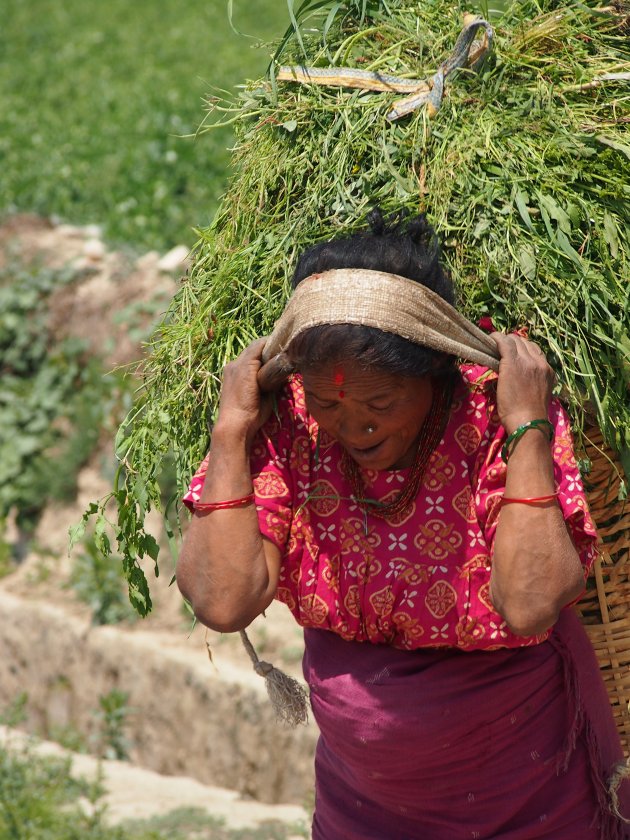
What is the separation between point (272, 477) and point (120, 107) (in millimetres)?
8492

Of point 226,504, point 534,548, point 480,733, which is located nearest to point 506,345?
point 534,548

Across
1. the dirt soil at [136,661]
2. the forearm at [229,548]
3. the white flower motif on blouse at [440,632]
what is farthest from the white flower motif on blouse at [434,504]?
the dirt soil at [136,661]

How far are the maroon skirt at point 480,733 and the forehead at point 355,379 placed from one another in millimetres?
566

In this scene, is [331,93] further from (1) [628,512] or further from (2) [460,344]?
(1) [628,512]

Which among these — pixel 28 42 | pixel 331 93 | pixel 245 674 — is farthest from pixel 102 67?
pixel 331 93

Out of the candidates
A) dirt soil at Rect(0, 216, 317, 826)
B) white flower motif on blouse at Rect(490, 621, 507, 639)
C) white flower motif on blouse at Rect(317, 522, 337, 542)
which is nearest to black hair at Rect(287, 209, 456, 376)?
white flower motif on blouse at Rect(317, 522, 337, 542)

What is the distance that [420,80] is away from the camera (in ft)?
7.49

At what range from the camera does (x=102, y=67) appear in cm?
1187

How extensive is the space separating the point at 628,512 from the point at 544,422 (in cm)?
39

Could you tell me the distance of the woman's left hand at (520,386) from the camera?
200 centimetres

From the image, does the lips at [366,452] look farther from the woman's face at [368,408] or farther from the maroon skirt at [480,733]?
the maroon skirt at [480,733]

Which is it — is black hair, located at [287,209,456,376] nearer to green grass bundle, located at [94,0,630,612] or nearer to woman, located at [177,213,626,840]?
woman, located at [177,213,626,840]

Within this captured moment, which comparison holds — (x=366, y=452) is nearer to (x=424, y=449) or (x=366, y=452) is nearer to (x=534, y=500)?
(x=424, y=449)

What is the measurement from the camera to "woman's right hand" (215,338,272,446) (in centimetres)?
216
